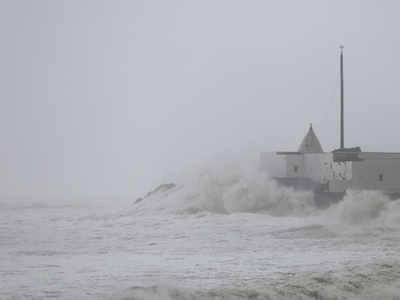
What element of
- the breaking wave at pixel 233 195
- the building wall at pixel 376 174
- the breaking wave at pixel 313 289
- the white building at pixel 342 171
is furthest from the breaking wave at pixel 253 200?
the breaking wave at pixel 313 289

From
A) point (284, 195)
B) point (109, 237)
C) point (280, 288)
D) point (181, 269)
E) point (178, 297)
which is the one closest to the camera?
point (178, 297)

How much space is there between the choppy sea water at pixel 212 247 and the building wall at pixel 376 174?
1027 mm

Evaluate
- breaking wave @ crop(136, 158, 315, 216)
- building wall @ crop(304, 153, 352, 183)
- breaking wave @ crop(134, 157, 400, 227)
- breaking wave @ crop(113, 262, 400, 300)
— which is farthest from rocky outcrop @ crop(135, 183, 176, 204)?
breaking wave @ crop(113, 262, 400, 300)

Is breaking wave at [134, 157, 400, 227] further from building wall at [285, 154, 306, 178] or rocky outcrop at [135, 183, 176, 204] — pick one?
rocky outcrop at [135, 183, 176, 204]

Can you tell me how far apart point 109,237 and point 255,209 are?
40.8ft

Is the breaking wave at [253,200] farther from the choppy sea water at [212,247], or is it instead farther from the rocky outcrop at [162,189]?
the rocky outcrop at [162,189]

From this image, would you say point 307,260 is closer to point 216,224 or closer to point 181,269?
point 181,269

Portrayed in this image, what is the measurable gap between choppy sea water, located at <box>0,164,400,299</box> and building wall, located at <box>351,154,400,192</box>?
1.03 metres

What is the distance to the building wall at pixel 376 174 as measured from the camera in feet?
113

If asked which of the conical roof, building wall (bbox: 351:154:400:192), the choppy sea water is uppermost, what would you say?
the conical roof

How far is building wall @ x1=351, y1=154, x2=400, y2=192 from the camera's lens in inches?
1361

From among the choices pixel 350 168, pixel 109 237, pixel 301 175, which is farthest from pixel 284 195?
pixel 109 237

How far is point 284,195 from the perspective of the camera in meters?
37.4

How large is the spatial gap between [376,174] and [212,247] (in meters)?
13.6
